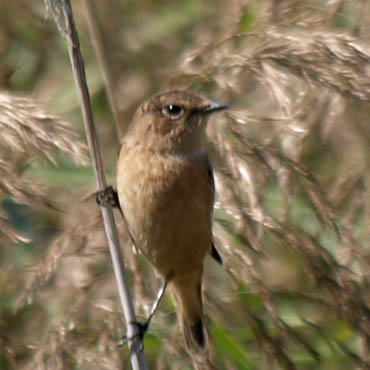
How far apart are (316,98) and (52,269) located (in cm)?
108

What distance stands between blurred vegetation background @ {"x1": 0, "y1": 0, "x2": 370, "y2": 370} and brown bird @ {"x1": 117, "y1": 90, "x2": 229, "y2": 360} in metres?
0.07

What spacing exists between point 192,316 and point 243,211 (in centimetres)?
46

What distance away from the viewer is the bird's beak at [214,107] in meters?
2.49

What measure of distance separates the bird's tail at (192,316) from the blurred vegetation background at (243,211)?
0.15ft

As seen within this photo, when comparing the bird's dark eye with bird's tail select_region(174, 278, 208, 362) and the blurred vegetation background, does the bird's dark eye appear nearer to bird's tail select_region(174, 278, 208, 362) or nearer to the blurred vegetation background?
the blurred vegetation background

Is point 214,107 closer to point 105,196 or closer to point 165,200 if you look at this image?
point 165,200

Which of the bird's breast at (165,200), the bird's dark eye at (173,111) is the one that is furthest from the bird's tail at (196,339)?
the bird's dark eye at (173,111)

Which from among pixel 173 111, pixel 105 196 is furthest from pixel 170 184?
pixel 105 196

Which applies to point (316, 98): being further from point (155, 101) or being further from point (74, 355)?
point (74, 355)

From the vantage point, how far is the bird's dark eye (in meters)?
2.62

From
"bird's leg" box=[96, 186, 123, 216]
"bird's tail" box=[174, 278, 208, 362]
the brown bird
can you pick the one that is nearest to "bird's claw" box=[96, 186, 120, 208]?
"bird's leg" box=[96, 186, 123, 216]

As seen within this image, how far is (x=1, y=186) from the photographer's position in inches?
87.0

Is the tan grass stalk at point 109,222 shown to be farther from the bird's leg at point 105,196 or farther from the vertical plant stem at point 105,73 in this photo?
the vertical plant stem at point 105,73

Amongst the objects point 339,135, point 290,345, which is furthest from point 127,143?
point 339,135
